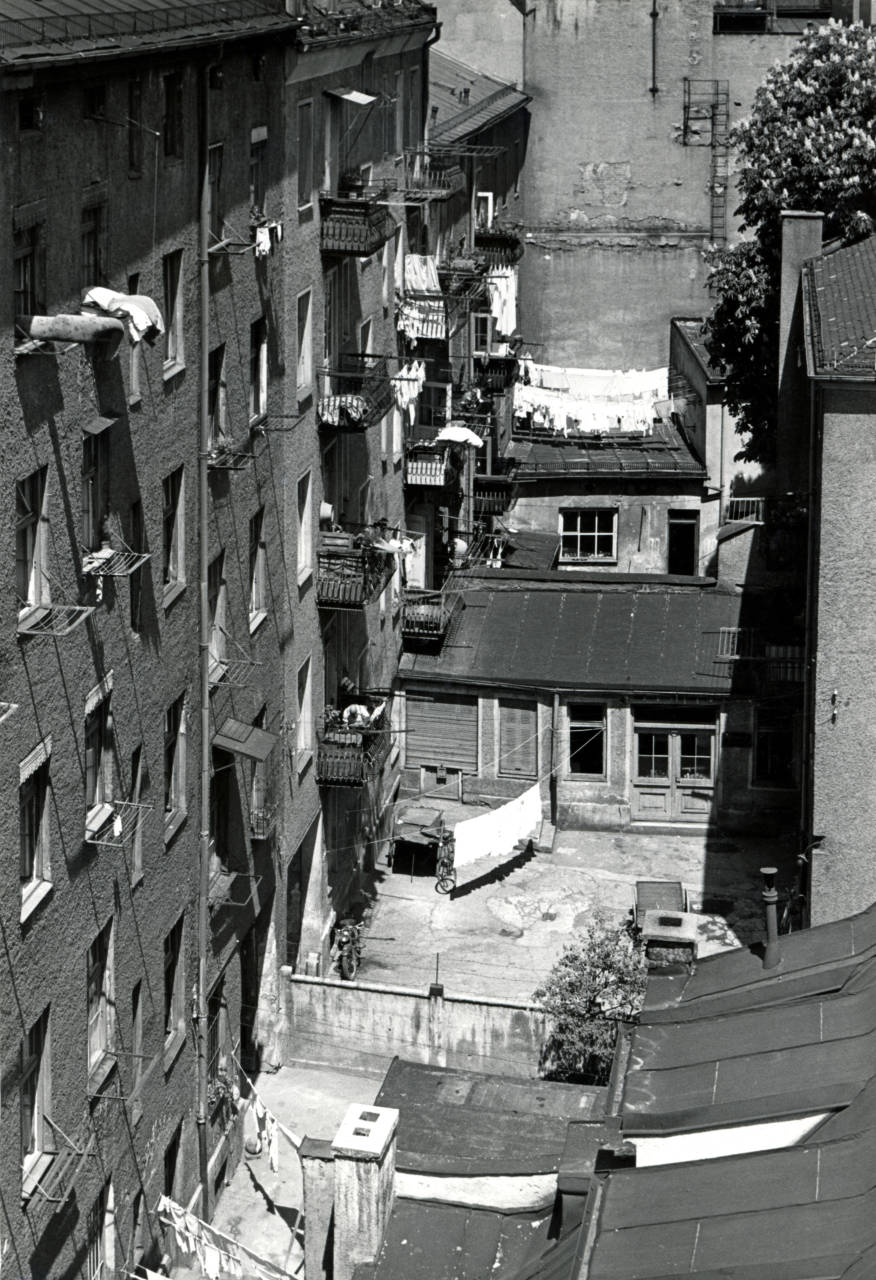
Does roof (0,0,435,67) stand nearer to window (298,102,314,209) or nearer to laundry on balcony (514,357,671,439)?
A: window (298,102,314,209)

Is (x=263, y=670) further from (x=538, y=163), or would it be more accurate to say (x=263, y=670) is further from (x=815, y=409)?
(x=538, y=163)

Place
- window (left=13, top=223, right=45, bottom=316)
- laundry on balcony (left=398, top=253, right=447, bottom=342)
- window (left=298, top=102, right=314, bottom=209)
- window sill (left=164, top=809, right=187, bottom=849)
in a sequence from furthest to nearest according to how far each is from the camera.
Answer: laundry on balcony (left=398, top=253, right=447, bottom=342) < window (left=298, top=102, right=314, bottom=209) < window sill (left=164, top=809, right=187, bottom=849) < window (left=13, top=223, right=45, bottom=316)

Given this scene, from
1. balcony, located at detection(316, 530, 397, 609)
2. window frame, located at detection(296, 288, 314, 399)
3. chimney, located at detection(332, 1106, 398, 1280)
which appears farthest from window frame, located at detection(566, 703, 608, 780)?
chimney, located at detection(332, 1106, 398, 1280)

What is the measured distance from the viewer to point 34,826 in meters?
25.8

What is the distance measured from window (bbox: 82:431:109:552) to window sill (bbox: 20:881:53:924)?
430 centimetres

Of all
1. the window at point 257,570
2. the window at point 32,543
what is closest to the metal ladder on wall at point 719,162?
the window at point 257,570

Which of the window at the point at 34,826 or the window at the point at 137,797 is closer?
the window at the point at 34,826

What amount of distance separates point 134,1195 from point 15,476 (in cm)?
1154

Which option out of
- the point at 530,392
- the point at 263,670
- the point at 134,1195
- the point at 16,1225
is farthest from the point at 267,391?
the point at 530,392

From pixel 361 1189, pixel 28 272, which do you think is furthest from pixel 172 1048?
pixel 28 272

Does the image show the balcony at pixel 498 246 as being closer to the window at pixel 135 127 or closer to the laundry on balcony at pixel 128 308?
the window at pixel 135 127

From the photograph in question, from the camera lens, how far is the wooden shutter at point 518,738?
50.9 m

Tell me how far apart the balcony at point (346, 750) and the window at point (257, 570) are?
17.1 ft

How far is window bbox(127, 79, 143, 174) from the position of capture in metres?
28.0
